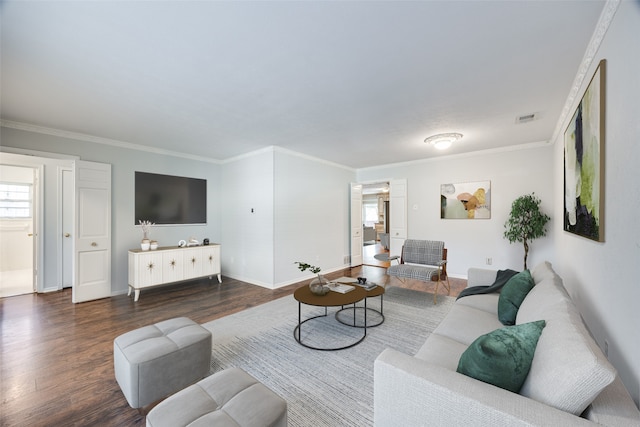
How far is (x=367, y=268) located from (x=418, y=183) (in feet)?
7.63

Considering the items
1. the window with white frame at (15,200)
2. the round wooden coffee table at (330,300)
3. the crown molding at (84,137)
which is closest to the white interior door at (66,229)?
the crown molding at (84,137)

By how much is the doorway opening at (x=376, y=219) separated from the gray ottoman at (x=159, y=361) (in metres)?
6.56

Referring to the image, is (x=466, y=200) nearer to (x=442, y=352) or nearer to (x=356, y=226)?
(x=356, y=226)

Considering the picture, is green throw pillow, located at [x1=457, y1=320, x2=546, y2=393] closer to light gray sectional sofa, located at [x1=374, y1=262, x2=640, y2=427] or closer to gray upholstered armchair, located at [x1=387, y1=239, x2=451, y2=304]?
light gray sectional sofa, located at [x1=374, y1=262, x2=640, y2=427]

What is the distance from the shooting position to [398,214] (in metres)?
6.07

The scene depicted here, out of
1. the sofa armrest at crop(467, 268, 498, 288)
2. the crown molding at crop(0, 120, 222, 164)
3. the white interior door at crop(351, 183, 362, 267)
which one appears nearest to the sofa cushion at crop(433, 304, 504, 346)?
the sofa armrest at crop(467, 268, 498, 288)

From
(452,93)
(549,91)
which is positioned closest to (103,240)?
(452,93)

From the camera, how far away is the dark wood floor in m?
1.72

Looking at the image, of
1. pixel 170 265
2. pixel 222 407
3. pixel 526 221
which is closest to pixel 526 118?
pixel 526 221

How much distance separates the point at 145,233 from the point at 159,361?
3413mm

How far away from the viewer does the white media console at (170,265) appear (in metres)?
4.08

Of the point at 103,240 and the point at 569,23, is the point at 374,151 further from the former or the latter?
the point at 103,240

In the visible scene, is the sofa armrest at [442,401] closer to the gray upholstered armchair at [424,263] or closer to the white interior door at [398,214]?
the gray upholstered armchair at [424,263]

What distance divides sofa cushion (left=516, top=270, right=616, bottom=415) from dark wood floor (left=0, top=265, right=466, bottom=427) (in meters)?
2.16
